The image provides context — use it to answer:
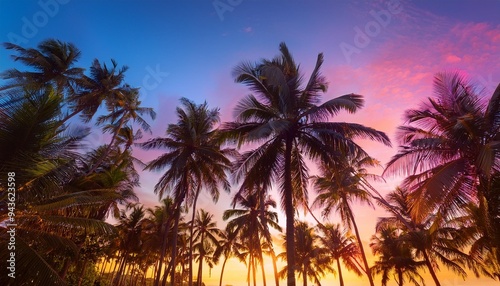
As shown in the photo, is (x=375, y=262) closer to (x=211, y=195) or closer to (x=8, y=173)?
(x=211, y=195)

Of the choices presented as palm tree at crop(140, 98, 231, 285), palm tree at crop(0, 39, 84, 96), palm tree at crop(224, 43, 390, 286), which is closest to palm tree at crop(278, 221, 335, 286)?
palm tree at crop(140, 98, 231, 285)

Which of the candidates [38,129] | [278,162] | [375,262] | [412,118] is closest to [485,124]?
[412,118]

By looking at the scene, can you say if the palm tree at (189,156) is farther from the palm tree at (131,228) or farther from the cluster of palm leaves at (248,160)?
the palm tree at (131,228)

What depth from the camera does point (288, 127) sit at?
12766mm

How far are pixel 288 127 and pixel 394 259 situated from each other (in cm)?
2844

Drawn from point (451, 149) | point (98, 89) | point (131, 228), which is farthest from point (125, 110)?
point (451, 149)

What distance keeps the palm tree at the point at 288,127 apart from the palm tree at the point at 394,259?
23634 mm

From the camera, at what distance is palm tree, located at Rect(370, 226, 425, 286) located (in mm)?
32062

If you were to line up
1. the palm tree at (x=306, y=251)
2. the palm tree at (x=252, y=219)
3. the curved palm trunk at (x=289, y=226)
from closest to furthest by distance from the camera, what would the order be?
the curved palm trunk at (x=289, y=226) → the palm tree at (x=252, y=219) → the palm tree at (x=306, y=251)

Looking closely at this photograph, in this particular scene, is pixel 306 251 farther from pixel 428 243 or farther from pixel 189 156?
pixel 189 156

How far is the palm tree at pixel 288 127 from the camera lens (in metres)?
12.9

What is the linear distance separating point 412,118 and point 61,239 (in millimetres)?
15403

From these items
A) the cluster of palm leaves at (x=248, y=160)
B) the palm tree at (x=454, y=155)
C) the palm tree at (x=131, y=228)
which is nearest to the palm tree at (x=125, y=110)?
the cluster of palm leaves at (x=248, y=160)

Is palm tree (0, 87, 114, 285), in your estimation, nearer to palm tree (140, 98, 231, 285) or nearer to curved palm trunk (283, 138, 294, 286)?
curved palm trunk (283, 138, 294, 286)
